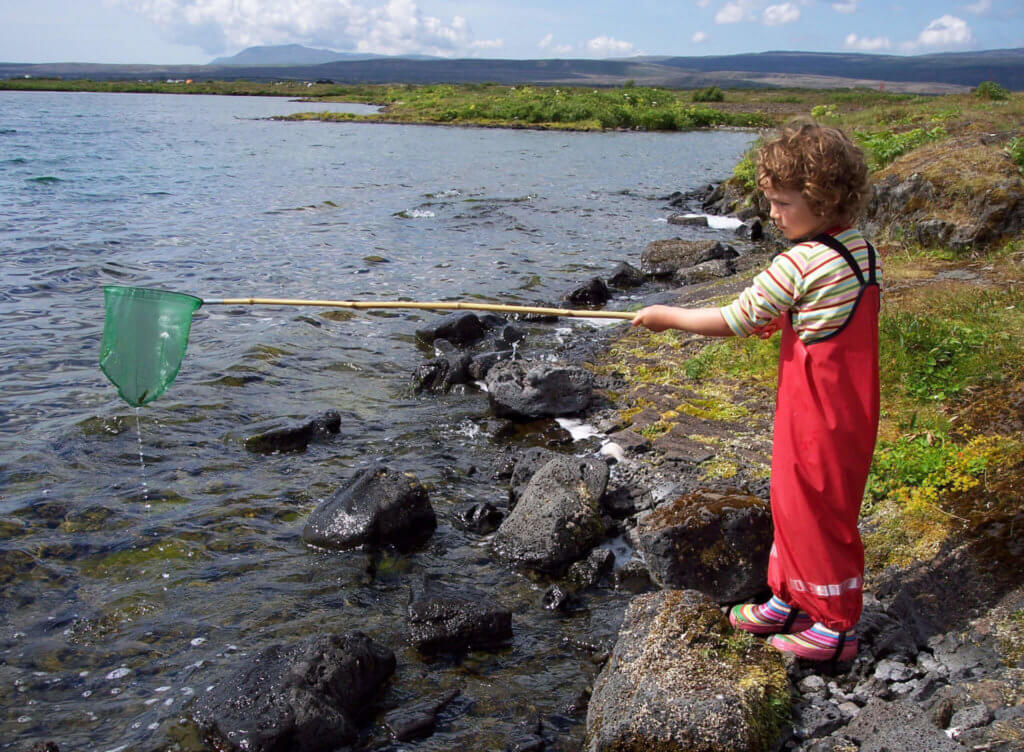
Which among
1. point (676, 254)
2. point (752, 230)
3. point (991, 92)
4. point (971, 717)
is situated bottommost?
point (971, 717)

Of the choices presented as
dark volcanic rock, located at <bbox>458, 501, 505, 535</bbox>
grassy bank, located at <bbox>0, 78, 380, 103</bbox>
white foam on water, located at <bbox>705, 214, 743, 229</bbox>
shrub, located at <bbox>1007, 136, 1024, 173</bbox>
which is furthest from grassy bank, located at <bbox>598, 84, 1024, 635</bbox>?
grassy bank, located at <bbox>0, 78, 380, 103</bbox>

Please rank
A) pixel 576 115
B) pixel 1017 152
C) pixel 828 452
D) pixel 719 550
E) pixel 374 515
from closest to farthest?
pixel 828 452, pixel 719 550, pixel 374 515, pixel 1017 152, pixel 576 115

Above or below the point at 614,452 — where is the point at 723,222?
above

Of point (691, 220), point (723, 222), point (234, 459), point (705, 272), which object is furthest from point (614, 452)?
point (723, 222)

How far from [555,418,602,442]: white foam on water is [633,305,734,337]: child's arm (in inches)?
155

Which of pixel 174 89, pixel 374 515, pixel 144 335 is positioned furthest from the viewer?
pixel 174 89

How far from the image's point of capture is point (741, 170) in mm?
26578

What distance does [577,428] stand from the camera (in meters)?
8.40

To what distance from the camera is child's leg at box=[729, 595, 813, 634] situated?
456cm

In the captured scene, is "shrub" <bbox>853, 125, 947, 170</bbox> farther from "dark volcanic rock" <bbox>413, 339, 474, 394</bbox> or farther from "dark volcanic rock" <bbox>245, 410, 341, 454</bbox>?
"dark volcanic rock" <bbox>245, 410, 341, 454</bbox>

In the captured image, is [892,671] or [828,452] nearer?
[828,452]

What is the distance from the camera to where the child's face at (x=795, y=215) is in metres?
3.94

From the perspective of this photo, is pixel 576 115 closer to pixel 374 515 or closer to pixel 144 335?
pixel 144 335

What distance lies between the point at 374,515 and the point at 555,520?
55.4 inches
